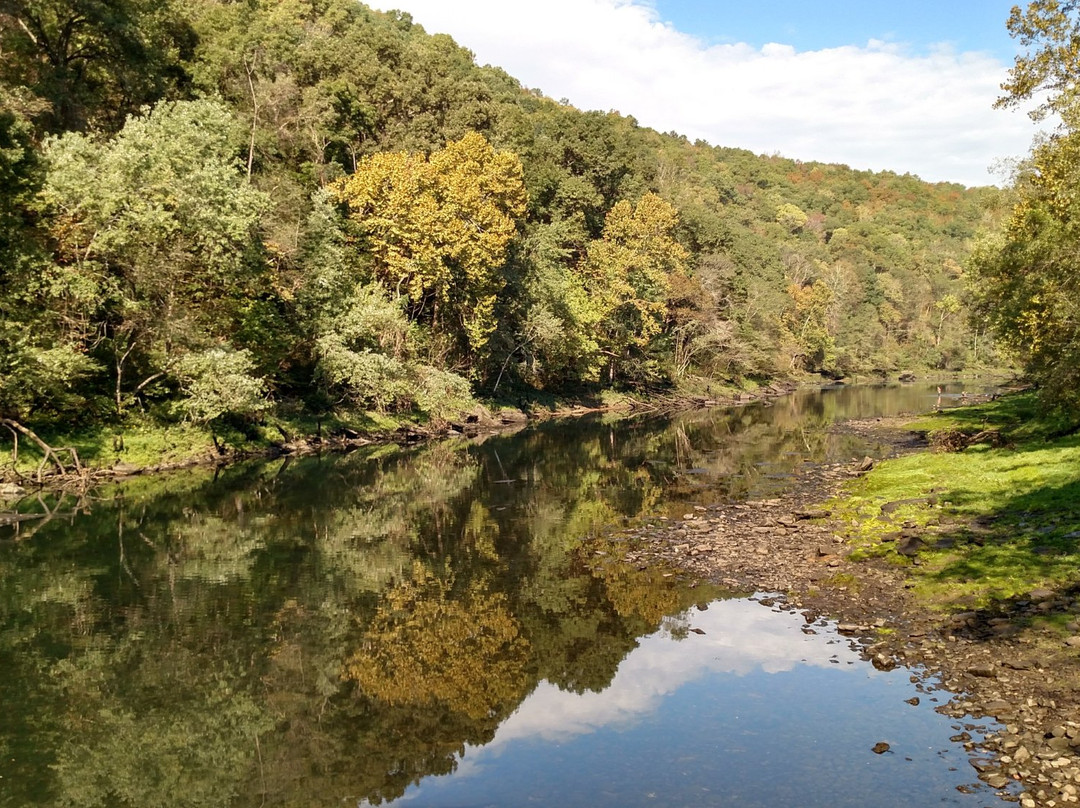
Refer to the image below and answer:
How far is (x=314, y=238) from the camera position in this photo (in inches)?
2040

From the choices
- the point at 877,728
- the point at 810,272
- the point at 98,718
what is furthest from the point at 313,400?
the point at 810,272

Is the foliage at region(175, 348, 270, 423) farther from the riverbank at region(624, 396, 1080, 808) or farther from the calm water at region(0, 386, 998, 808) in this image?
the riverbank at region(624, 396, 1080, 808)

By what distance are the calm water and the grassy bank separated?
452 centimetres

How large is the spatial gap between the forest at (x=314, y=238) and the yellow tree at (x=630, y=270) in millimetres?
268

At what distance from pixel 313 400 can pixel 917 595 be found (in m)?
44.6

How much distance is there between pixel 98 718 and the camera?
1453 centimetres

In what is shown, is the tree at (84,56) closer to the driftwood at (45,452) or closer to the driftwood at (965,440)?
the driftwood at (45,452)

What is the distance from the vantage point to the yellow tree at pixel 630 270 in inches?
3177

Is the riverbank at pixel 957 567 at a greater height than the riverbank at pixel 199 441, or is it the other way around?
the riverbank at pixel 199 441

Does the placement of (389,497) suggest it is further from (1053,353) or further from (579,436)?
(1053,353)

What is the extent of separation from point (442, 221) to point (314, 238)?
10798 mm

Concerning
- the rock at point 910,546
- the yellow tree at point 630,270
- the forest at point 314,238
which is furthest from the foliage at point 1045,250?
the yellow tree at point 630,270

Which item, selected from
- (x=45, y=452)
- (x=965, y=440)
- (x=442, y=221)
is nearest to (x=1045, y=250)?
(x=965, y=440)

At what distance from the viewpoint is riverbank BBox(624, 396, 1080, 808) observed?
528 inches
